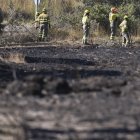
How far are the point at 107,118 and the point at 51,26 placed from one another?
103 feet

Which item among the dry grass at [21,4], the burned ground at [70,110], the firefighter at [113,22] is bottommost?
the burned ground at [70,110]

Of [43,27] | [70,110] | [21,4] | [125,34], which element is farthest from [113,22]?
[70,110]

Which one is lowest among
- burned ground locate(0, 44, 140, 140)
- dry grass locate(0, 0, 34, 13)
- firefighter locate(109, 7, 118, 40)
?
burned ground locate(0, 44, 140, 140)

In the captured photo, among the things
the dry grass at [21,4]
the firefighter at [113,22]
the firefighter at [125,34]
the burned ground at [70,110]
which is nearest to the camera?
the burned ground at [70,110]

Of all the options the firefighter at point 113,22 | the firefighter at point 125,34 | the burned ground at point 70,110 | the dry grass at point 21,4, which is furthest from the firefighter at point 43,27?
the burned ground at point 70,110

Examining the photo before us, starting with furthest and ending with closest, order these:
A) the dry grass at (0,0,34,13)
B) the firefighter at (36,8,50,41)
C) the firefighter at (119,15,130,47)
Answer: the dry grass at (0,0,34,13)
the firefighter at (36,8,50,41)
the firefighter at (119,15,130,47)

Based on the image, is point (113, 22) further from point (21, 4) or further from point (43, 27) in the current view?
point (21, 4)

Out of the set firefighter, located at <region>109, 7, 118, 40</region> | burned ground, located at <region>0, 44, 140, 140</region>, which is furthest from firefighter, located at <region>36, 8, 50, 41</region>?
burned ground, located at <region>0, 44, 140, 140</region>

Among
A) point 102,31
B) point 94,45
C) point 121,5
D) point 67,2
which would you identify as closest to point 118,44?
point 94,45

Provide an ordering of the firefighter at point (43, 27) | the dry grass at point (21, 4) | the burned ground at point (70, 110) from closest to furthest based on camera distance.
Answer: the burned ground at point (70, 110) → the firefighter at point (43, 27) → the dry grass at point (21, 4)

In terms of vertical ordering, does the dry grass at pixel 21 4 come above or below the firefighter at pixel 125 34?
above

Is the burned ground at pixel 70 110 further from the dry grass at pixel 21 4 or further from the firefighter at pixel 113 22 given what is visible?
the dry grass at pixel 21 4

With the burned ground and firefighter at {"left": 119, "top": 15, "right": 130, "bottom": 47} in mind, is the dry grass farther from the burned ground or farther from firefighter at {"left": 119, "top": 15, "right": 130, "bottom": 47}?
the burned ground

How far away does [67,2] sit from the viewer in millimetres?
49812
